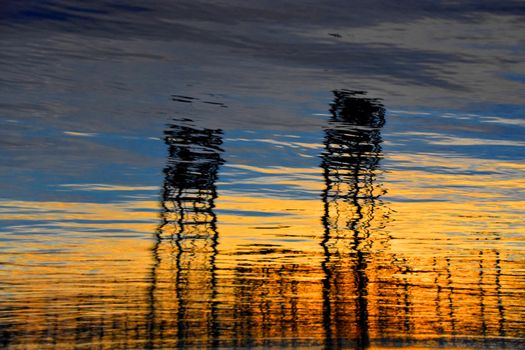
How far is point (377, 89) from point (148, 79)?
9.52 ft

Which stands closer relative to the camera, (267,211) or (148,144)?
(267,211)

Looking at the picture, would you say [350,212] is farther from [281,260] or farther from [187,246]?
[187,246]

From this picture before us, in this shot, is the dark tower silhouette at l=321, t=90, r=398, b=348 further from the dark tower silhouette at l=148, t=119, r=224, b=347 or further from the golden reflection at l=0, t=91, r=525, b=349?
the dark tower silhouette at l=148, t=119, r=224, b=347

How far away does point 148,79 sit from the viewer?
34.3ft

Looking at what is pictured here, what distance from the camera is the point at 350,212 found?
776 centimetres

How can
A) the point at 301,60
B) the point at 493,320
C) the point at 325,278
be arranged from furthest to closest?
the point at 301,60 → the point at 325,278 → the point at 493,320

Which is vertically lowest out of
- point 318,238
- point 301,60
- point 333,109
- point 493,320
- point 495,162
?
point 493,320

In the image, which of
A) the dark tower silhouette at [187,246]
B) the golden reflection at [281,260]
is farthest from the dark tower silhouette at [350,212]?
the dark tower silhouette at [187,246]

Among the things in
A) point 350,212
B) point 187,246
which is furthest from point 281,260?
point 350,212

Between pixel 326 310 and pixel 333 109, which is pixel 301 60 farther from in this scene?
pixel 326 310

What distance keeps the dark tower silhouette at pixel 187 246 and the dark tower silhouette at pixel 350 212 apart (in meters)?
0.71

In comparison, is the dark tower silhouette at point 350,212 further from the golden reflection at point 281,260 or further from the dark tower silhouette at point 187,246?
the dark tower silhouette at point 187,246

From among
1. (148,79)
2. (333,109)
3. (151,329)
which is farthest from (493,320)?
(148,79)

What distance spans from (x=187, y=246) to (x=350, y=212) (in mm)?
1850
